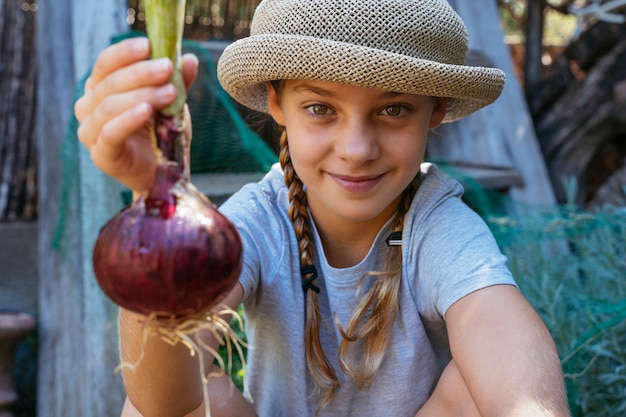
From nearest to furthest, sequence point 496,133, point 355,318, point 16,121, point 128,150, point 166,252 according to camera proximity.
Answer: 1. point 166,252
2. point 128,150
3. point 355,318
4. point 16,121
5. point 496,133

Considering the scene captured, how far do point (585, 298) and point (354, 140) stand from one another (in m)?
1.16

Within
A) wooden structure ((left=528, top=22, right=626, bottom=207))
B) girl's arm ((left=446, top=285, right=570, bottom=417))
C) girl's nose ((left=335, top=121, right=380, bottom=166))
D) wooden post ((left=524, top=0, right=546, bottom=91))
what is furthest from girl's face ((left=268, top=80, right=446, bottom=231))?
wooden post ((left=524, top=0, right=546, bottom=91))

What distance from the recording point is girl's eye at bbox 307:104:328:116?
4.94 ft

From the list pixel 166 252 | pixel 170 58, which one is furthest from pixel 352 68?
pixel 166 252

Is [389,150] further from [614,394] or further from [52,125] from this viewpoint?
[52,125]

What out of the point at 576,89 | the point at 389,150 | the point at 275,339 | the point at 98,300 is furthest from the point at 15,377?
the point at 576,89

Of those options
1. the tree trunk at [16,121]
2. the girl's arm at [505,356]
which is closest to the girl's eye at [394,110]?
the girl's arm at [505,356]

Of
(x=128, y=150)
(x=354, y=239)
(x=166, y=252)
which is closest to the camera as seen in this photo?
(x=166, y=252)

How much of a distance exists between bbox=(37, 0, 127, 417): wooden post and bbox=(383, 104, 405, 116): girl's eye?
1.09m

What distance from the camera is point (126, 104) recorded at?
97 cm

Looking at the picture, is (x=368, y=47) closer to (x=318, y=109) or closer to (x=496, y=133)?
(x=318, y=109)

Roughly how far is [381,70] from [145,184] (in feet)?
1.61

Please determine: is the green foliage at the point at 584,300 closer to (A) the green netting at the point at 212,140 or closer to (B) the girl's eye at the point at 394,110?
(A) the green netting at the point at 212,140

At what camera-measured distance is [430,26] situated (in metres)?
1.44
